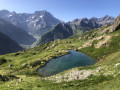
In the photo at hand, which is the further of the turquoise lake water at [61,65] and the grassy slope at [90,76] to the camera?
the turquoise lake water at [61,65]

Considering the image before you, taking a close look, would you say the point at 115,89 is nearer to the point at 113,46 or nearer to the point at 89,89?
the point at 89,89

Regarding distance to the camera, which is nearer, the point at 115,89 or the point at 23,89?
the point at 115,89

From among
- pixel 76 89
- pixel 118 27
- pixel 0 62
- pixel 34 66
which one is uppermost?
pixel 118 27

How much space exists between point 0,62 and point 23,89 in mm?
116276

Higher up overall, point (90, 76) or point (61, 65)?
point (61, 65)

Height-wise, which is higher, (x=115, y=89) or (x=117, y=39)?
(x=117, y=39)

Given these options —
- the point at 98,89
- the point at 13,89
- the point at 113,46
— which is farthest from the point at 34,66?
the point at 98,89

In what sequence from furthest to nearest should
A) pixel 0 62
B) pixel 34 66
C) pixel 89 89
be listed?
pixel 0 62, pixel 34 66, pixel 89 89

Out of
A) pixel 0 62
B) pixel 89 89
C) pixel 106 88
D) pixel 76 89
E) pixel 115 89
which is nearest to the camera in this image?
pixel 115 89

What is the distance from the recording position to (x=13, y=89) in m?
30.7

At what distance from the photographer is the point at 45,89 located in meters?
30.6

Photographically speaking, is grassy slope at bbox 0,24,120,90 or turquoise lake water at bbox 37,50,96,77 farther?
turquoise lake water at bbox 37,50,96,77

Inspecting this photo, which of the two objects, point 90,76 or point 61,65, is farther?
point 61,65

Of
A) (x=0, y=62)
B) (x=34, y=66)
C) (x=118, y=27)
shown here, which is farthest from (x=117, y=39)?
(x=0, y=62)
